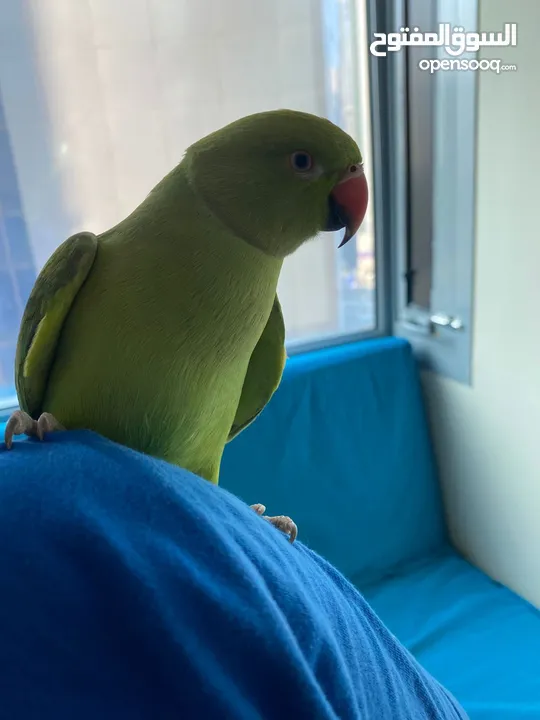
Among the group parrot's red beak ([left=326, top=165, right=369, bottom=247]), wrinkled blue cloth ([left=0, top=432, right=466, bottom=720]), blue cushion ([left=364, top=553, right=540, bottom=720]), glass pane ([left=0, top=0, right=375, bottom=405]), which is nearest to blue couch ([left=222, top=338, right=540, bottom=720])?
blue cushion ([left=364, top=553, right=540, bottom=720])

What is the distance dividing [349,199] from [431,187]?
80 centimetres

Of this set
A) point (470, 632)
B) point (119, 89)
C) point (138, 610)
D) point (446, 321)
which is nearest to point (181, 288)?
point (138, 610)

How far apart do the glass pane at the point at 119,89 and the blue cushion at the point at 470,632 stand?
36.7 inches

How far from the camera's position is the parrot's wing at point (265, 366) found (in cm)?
59

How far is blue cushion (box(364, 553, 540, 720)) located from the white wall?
6 cm

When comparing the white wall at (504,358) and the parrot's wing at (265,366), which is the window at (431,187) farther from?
the parrot's wing at (265,366)

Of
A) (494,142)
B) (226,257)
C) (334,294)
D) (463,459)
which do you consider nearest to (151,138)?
(334,294)

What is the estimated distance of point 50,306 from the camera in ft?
1.44

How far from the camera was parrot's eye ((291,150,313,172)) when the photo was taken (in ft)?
1.52

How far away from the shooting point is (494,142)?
1030 mm

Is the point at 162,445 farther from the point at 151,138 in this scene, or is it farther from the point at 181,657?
the point at 151,138

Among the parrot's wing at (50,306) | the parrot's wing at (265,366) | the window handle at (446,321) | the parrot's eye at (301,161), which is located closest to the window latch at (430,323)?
the window handle at (446,321)

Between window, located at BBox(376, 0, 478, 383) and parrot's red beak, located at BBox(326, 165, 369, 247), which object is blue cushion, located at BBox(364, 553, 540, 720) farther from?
parrot's red beak, located at BBox(326, 165, 369, 247)

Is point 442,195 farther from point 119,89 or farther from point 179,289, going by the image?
point 179,289
